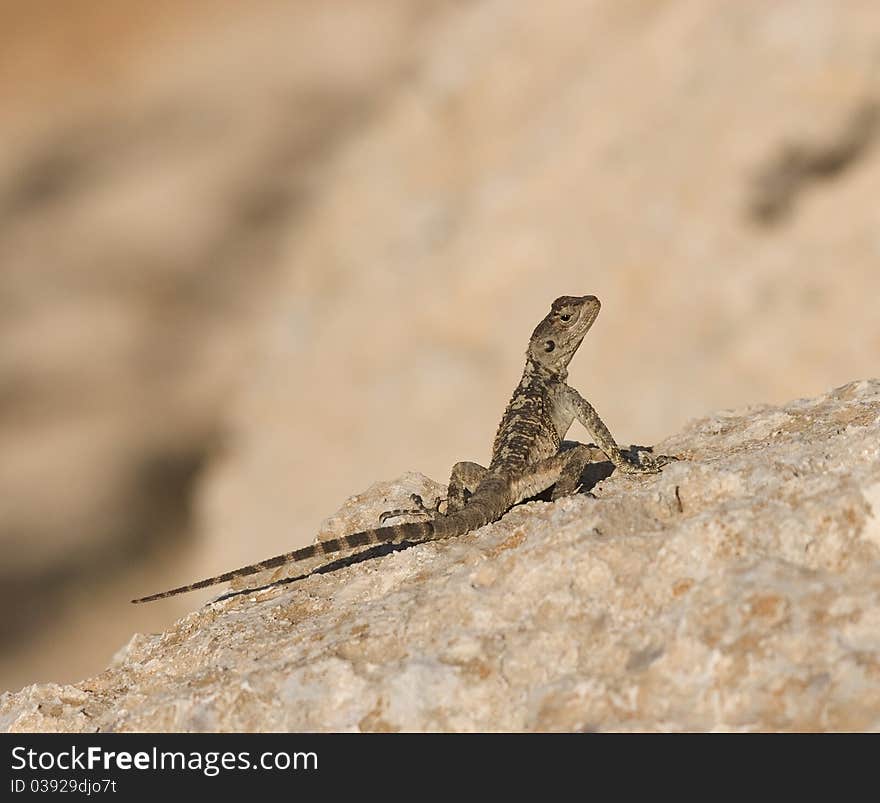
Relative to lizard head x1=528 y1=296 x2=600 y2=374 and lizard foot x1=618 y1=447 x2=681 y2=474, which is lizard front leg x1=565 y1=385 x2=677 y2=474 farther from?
lizard head x1=528 y1=296 x2=600 y2=374

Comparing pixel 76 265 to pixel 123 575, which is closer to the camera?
pixel 123 575

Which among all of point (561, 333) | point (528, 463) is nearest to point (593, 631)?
point (528, 463)

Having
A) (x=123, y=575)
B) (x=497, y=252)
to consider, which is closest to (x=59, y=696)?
(x=123, y=575)

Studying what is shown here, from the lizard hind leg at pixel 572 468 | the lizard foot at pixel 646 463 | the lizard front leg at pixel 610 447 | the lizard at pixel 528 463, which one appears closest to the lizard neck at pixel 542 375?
the lizard at pixel 528 463

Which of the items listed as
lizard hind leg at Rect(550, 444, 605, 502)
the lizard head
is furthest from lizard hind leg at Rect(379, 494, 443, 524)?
the lizard head

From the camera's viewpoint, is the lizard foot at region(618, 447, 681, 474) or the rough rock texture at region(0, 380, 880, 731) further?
the lizard foot at region(618, 447, 681, 474)

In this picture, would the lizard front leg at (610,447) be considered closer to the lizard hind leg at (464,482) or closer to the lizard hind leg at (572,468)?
the lizard hind leg at (572,468)
